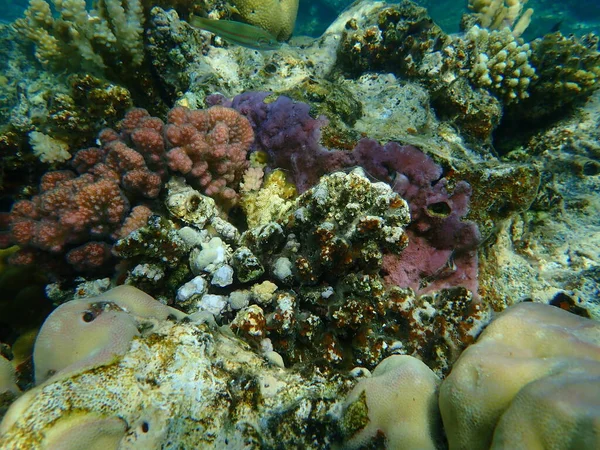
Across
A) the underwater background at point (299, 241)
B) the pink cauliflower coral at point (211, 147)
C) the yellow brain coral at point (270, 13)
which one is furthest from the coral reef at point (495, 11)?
the pink cauliflower coral at point (211, 147)

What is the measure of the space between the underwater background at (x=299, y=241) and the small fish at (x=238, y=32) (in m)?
0.02

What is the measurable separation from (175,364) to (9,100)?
8.37 metres

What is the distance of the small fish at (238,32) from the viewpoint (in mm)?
3670

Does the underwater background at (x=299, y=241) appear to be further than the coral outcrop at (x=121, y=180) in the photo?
No

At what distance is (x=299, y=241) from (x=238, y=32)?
2656 millimetres

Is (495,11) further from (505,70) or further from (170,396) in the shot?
(170,396)

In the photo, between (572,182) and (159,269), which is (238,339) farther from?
(572,182)

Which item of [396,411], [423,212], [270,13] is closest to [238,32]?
[270,13]

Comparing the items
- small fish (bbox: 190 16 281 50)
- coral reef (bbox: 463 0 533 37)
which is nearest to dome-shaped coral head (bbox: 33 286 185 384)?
small fish (bbox: 190 16 281 50)

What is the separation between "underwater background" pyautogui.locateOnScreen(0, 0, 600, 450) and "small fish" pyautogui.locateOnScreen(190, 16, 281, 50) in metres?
0.02

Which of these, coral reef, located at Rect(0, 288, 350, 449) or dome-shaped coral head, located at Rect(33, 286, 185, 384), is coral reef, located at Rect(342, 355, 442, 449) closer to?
coral reef, located at Rect(0, 288, 350, 449)

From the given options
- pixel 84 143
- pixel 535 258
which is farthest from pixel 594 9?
pixel 84 143

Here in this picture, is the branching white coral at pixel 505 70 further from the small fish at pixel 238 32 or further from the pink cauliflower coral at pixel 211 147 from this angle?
the pink cauliflower coral at pixel 211 147

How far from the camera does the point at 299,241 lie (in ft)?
8.75
